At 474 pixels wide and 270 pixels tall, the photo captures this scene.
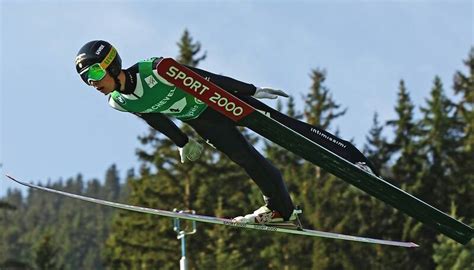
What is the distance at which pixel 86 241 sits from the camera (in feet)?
400

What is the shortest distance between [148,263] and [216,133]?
2701cm

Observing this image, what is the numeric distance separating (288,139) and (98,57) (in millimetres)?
1809

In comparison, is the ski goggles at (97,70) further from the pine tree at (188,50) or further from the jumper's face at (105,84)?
the pine tree at (188,50)

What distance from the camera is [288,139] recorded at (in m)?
7.42


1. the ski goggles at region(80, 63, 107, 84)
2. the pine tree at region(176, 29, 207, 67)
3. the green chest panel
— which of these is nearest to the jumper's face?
the ski goggles at region(80, 63, 107, 84)

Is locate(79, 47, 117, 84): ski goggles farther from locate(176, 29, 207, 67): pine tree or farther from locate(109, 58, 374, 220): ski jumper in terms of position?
locate(176, 29, 207, 67): pine tree

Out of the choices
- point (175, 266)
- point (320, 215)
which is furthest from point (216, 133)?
point (320, 215)

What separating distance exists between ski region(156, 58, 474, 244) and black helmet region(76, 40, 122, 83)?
0.38m

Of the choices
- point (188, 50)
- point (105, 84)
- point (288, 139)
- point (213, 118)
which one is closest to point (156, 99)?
point (105, 84)

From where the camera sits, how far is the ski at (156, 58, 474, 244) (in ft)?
23.6

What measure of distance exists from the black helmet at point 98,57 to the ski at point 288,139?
0.38 m

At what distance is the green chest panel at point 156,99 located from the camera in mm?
7266

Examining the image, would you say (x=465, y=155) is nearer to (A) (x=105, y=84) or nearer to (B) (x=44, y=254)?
(B) (x=44, y=254)

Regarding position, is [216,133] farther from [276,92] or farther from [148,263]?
[148,263]
